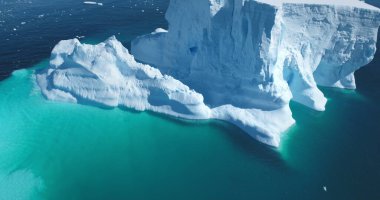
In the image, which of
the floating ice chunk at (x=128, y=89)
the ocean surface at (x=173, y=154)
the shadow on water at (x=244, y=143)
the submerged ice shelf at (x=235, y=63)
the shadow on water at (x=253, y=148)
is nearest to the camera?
the ocean surface at (x=173, y=154)

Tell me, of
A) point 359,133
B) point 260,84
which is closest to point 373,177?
point 359,133

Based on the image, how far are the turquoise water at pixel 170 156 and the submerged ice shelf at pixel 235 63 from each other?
103cm

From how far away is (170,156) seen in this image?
59.9 feet

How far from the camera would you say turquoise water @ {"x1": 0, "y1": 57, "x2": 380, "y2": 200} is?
53.4 ft

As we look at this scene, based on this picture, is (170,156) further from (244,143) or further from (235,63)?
(235,63)

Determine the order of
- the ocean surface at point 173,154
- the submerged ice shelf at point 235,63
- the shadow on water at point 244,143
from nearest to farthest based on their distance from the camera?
the ocean surface at point 173,154 → the shadow on water at point 244,143 → the submerged ice shelf at point 235,63

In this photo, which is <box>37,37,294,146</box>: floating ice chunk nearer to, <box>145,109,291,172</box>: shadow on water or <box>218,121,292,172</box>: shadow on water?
<box>145,109,291,172</box>: shadow on water

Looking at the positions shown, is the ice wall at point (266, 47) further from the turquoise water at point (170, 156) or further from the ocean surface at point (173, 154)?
the turquoise water at point (170, 156)

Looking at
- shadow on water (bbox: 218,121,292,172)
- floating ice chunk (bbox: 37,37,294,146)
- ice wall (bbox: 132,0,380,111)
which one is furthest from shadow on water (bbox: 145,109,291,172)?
ice wall (bbox: 132,0,380,111)

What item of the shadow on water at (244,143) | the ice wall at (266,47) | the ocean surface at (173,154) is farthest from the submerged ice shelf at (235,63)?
the ocean surface at (173,154)

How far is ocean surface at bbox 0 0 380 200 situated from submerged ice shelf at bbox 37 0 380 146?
0.99m

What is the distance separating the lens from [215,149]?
61.7 ft

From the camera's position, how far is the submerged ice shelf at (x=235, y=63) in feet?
68.3

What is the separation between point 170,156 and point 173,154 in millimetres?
227
